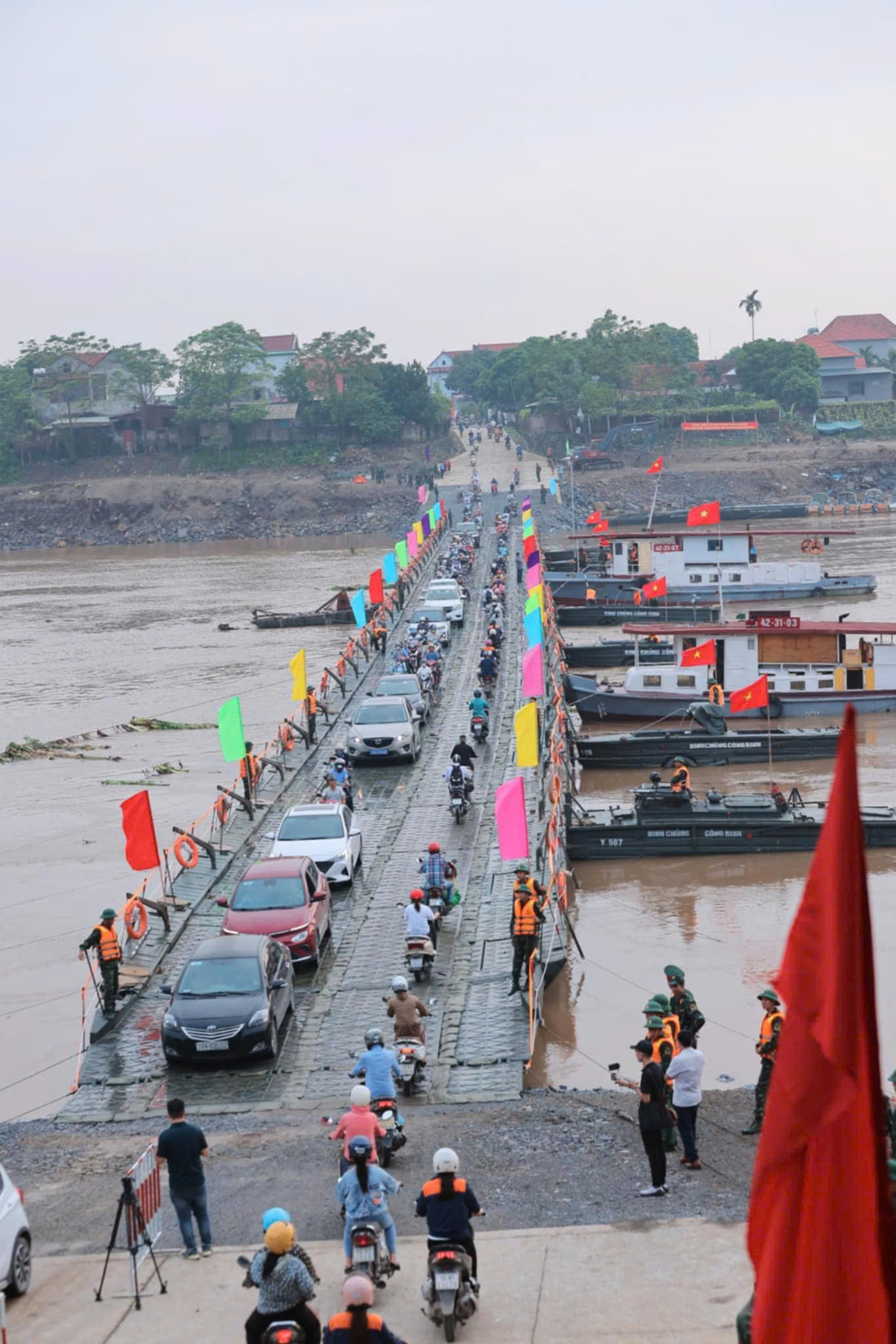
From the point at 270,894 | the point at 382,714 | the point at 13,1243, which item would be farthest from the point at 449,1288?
the point at 382,714

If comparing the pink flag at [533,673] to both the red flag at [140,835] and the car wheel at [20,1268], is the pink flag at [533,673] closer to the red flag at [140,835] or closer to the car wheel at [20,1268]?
the red flag at [140,835]

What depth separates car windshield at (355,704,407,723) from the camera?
102 feet

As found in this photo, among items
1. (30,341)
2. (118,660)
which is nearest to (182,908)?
(118,660)

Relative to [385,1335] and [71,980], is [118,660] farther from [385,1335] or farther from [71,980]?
[385,1335]

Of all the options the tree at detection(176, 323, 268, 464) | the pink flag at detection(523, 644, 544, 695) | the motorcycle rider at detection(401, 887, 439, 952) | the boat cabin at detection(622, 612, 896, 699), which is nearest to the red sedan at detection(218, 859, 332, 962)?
the motorcycle rider at detection(401, 887, 439, 952)

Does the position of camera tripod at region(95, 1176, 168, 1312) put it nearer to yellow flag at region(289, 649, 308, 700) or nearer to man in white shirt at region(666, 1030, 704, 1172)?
man in white shirt at region(666, 1030, 704, 1172)

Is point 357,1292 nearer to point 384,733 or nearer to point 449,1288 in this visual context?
point 449,1288

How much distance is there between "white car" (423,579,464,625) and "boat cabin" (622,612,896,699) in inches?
554

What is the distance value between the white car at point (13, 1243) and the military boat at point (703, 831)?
50.8 ft

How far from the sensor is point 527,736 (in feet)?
79.8

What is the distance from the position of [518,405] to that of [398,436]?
115ft

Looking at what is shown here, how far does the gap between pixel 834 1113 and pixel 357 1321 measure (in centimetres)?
393

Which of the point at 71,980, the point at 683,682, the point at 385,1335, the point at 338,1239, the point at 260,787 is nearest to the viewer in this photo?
the point at 385,1335

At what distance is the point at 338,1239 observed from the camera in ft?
36.4
